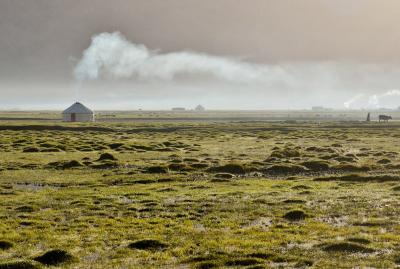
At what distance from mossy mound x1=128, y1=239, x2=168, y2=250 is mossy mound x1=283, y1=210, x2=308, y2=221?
7.95 metres

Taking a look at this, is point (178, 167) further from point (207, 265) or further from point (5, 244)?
point (207, 265)

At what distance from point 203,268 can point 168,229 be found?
245 inches

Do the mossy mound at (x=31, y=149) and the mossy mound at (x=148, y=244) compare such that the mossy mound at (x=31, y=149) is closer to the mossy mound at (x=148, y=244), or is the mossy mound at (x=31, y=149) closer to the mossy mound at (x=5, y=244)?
the mossy mound at (x=5, y=244)

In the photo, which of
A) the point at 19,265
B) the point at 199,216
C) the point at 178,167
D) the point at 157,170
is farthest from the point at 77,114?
the point at 19,265

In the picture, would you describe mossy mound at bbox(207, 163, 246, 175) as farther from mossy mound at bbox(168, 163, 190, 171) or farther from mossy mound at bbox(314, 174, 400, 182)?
mossy mound at bbox(314, 174, 400, 182)

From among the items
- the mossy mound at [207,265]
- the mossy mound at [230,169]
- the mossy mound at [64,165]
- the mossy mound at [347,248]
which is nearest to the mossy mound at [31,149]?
the mossy mound at [64,165]

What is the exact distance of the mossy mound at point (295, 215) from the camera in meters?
25.5

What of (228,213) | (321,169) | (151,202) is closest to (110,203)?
(151,202)

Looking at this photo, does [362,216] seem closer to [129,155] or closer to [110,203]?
[110,203]

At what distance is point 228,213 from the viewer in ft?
88.1

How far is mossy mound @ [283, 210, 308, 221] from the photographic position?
25455mm

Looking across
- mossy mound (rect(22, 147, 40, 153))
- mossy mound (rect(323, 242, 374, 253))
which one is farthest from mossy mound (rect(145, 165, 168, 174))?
mossy mound (rect(323, 242, 374, 253))

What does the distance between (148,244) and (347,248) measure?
7658 mm

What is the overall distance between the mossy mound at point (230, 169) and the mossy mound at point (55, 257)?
29.5 meters
